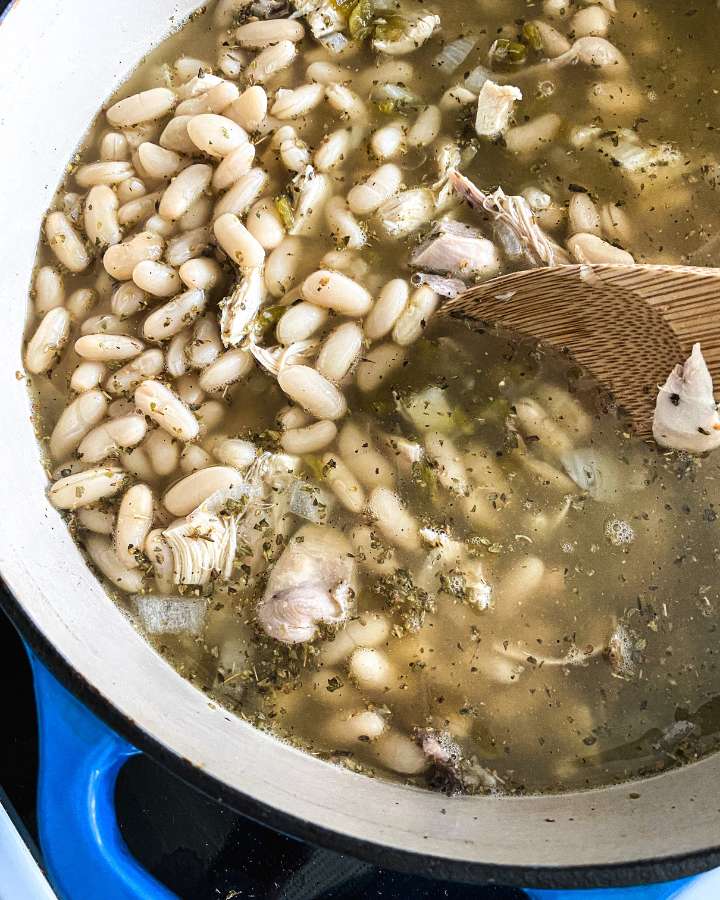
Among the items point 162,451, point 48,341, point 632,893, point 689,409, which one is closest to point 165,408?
point 162,451

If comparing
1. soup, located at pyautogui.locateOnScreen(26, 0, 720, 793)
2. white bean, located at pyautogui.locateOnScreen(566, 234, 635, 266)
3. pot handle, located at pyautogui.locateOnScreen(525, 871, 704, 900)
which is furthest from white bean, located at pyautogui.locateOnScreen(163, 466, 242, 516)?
pot handle, located at pyautogui.locateOnScreen(525, 871, 704, 900)

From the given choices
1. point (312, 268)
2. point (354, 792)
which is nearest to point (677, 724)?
point (354, 792)

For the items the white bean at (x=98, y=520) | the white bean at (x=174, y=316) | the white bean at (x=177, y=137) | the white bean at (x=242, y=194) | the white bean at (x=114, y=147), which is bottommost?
the white bean at (x=98, y=520)

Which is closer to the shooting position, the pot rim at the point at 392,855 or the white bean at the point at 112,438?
the pot rim at the point at 392,855

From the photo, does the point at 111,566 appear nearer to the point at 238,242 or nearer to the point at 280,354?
the point at 280,354

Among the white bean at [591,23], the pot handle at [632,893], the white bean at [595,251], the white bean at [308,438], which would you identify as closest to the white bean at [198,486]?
the white bean at [308,438]

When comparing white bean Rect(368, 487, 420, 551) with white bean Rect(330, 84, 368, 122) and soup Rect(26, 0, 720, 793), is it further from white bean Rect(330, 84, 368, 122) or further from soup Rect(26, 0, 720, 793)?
A: white bean Rect(330, 84, 368, 122)

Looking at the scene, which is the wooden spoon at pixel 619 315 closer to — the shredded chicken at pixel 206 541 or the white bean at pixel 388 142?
the white bean at pixel 388 142
